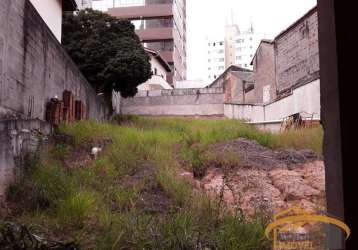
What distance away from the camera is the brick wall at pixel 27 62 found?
5629 millimetres

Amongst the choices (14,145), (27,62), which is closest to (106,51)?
(27,62)

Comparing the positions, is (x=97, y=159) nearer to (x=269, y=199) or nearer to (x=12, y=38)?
(x=12, y=38)

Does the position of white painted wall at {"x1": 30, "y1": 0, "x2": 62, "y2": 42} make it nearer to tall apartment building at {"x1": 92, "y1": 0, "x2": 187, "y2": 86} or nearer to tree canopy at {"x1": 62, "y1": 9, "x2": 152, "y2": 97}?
tree canopy at {"x1": 62, "y1": 9, "x2": 152, "y2": 97}

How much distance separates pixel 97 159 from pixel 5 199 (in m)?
2.32

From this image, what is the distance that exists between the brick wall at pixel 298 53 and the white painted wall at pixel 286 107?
1.21m

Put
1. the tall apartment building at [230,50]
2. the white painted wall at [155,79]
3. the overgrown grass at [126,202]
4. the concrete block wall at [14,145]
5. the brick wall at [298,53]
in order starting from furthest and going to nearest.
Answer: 1. the tall apartment building at [230,50]
2. the white painted wall at [155,79]
3. the brick wall at [298,53]
4. the concrete block wall at [14,145]
5. the overgrown grass at [126,202]

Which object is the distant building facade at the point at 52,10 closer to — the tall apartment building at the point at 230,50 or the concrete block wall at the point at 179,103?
the concrete block wall at the point at 179,103

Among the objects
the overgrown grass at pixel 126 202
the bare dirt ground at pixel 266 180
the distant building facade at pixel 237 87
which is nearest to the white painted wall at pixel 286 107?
the bare dirt ground at pixel 266 180

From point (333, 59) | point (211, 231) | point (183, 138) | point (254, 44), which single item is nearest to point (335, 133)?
point (333, 59)

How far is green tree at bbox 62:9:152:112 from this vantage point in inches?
637

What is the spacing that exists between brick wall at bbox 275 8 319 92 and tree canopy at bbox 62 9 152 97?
262 inches

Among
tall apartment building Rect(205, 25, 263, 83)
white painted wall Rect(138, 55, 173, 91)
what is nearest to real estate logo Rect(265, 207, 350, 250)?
white painted wall Rect(138, 55, 173, 91)

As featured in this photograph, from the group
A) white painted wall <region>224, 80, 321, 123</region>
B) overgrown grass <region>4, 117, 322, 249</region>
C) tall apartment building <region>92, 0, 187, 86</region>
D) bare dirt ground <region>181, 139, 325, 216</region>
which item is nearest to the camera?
overgrown grass <region>4, 117, 322, 249</region>

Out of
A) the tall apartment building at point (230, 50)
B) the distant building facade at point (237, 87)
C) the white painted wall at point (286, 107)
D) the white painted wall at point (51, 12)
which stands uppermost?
the tall apartment building at point (230, 50)
